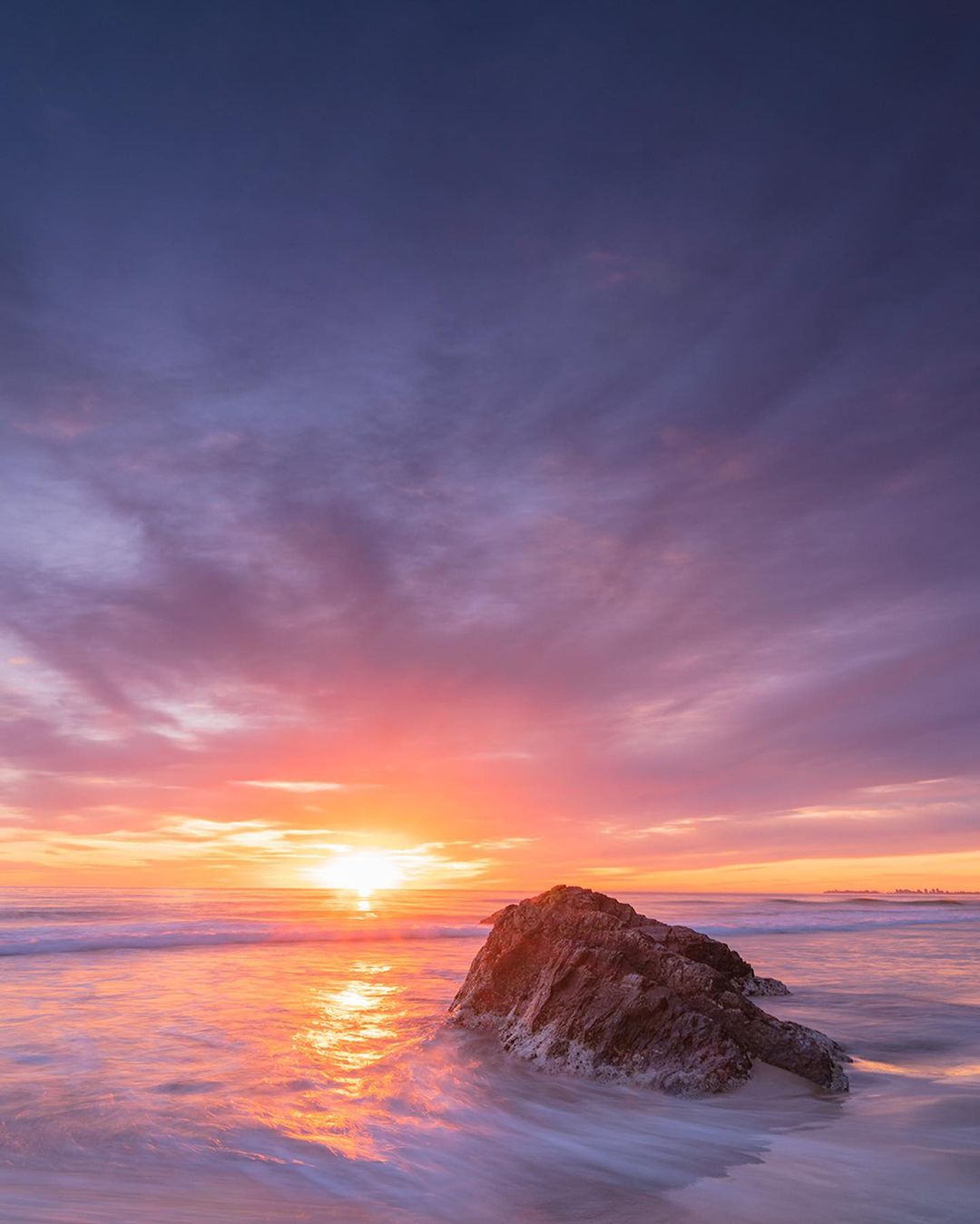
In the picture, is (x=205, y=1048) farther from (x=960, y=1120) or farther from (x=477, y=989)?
(x=960, y=1120)

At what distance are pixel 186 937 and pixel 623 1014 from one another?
80.6 ft

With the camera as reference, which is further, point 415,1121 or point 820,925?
point 820,925

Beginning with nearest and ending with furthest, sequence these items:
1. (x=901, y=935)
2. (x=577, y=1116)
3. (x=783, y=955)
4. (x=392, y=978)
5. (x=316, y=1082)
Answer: (x=577, y=1116), (x=316, y=1082), (x=392, y=978), (x=783, y=955), (x=901, y=935)

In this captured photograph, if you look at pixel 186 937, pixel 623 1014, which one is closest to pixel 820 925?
pixel 186 937

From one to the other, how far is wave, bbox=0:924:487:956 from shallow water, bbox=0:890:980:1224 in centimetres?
1113

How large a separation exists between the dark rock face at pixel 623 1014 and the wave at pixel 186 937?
1896 cm

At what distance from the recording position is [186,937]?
3002cm

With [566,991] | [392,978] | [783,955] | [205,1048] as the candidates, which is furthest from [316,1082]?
[783,955]

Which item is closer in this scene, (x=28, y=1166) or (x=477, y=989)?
(x=28, y=1166)

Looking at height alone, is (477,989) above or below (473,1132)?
above

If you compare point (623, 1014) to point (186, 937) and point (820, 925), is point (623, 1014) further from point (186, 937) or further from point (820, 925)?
point (820, 925)

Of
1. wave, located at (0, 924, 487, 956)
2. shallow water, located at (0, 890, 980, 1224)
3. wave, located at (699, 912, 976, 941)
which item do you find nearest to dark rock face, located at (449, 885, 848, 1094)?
shallow water, located at (0, 890, 980, 1224)

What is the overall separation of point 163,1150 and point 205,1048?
4.21 metres

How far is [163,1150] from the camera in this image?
7.19 meters
